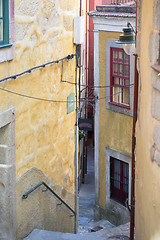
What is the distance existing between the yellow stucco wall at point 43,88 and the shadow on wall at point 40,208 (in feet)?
0.53

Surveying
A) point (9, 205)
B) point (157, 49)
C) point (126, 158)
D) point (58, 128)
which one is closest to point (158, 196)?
point (157, 49)

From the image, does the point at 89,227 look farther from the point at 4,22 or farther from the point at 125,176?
the point at 4,22

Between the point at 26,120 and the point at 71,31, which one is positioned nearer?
the point at 26,120

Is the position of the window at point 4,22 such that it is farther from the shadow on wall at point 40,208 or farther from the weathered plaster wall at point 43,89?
the shadow on wall at point 40,208

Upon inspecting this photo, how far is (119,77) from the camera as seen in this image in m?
13.2

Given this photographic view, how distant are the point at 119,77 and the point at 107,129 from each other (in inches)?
68.7

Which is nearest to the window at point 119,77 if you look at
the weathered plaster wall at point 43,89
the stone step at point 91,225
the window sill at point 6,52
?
the weathered plaster wall at point 43,89

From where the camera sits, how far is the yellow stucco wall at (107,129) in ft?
43.3

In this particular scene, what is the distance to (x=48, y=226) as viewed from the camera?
9258 mm

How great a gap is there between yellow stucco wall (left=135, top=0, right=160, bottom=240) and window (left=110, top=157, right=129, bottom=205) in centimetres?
A: 648

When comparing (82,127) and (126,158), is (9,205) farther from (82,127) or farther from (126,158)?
(82,127)

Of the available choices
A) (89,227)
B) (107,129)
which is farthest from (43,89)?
(89,227)

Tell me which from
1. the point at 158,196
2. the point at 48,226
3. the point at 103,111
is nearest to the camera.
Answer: the point at 158,196

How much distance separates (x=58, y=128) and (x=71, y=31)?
205 cm
